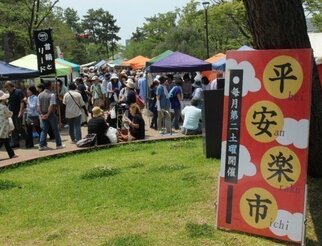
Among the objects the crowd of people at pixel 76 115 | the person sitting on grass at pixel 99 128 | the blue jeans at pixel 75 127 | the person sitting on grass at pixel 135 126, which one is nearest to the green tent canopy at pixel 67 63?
the crowd of people at pixel 76 115

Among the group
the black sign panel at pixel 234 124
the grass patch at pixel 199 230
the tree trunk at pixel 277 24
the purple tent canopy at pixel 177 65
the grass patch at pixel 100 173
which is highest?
the tree trunk at pixel 277 24

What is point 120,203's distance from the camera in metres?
5.72

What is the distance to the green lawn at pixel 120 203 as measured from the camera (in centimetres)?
459

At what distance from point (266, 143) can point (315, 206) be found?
1.20 m

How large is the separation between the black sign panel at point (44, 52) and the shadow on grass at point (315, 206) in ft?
28.4

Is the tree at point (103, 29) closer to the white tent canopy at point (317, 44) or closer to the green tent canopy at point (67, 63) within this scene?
the green tent canopy at point (67, 63)

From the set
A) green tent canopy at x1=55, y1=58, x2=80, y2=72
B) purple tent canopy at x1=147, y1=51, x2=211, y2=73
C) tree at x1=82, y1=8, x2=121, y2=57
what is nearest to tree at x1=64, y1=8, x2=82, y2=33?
tree at x1=82, y1=8, x2=121, y2=57

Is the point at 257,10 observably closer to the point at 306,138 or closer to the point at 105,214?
the point at 306,138

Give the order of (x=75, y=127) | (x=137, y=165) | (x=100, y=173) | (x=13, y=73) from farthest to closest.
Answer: (x=13, y=73), (x=75, y=127), (x=137, y=165), (x=100, y=173)

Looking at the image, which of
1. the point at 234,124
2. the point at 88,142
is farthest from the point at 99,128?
the point at 234,124

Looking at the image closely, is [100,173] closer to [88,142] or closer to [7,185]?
[7,185]

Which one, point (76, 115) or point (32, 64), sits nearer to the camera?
point (76, 115)

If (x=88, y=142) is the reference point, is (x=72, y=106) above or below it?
above

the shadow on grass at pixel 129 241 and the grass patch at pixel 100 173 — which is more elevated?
the shadow on grass at pixel 129 241
